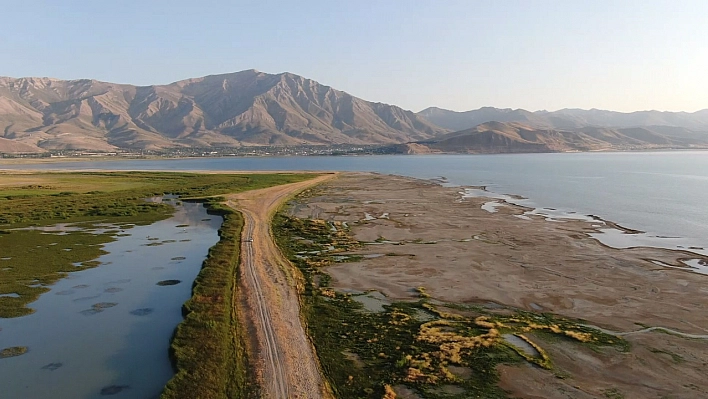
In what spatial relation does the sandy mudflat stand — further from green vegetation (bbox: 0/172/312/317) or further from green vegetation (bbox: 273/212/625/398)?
green vegetation (bbox: 0/172/312/317)

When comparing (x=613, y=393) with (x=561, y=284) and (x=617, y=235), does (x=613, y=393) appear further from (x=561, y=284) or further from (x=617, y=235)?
(x=617, y=235)

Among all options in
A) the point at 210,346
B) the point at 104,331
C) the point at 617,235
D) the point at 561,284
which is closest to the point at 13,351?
the point at 104,331

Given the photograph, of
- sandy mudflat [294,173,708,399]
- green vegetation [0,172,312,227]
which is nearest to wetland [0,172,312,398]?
green vegetation [0,172,312,227]

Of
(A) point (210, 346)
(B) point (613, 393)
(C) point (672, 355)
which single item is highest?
(A) point (210, 346)

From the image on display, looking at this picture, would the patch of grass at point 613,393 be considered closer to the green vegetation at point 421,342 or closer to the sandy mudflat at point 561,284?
the sandy mudflat at point 561,284

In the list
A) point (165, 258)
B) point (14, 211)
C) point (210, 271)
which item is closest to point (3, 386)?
point (210, 271)
